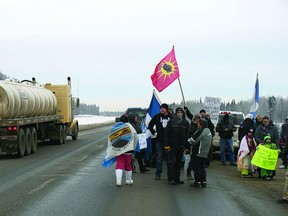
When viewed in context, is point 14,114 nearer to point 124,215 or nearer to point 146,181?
point 146,181

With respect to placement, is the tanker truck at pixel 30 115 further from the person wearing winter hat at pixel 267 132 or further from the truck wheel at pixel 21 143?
the person wearing winter hat at pixel 267 132

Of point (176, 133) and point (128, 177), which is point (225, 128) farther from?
point (128, 177)

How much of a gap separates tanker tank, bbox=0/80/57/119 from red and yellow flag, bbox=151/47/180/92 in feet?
18.2

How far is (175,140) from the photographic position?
10844mm

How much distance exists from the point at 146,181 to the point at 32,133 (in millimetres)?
9400

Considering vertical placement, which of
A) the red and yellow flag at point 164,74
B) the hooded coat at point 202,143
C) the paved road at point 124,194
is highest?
the red and yellow flag at point 164,74

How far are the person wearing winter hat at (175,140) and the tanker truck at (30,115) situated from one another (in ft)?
27.5

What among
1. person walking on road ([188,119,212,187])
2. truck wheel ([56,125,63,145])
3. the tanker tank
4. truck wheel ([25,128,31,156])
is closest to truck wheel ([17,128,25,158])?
truck wheel ([25,128,31,156])

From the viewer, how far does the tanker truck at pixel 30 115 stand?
17344 millimetres

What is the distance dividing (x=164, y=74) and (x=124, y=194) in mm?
8179

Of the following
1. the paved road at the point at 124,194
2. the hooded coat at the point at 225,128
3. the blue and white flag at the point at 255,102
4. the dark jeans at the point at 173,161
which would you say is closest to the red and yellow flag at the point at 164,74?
the hooded coat at the point at 225,128

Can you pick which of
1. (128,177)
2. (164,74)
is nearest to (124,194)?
(128,177)

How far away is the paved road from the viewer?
7.89 metres

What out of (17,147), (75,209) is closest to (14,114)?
(17,147)
